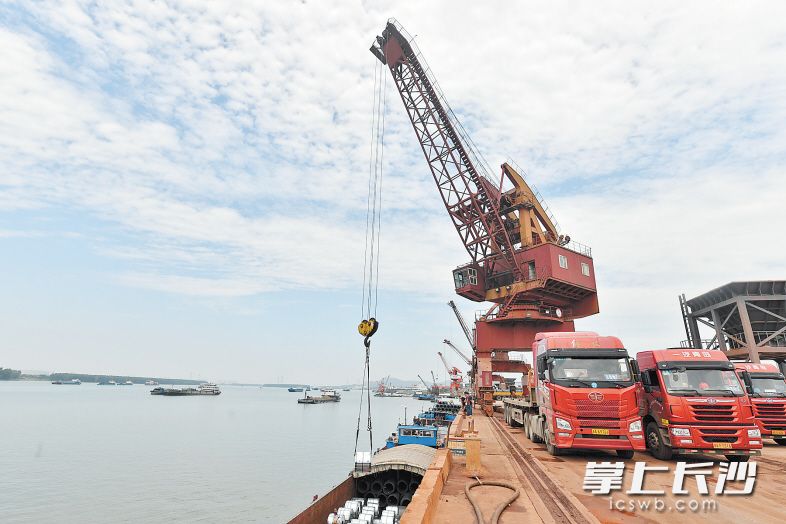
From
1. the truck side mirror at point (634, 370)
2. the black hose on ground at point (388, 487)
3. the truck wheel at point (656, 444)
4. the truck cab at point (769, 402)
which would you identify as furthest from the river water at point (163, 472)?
the truck cab at point (769, 402)

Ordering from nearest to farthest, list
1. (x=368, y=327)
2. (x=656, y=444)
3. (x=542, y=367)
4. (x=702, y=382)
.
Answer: (x=702, y=382) → (x=656, y=444) → (x=542, y=367) → (x=368, y=327)

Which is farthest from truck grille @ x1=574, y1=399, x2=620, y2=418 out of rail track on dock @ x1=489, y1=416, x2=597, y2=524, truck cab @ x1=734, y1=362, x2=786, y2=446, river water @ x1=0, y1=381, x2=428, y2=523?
river water @ x1=0, y1=381, x2=428, y2=523

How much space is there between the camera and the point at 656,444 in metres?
12.7

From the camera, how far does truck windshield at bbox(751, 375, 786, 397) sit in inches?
639

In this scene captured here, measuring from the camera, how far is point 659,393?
12469 millimetres

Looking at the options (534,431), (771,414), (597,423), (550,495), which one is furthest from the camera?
(771,414)

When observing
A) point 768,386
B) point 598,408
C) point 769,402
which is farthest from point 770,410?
point 598,408

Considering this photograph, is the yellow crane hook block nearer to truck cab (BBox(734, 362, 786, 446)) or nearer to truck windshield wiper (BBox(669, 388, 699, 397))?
truck windshield wiper (BBox(669, 388, 699, 397))

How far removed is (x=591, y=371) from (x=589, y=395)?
0.86m

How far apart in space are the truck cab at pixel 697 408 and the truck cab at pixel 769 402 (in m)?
5.25

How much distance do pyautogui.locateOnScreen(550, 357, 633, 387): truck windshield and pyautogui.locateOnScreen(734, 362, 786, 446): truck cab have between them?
7727 millimetres

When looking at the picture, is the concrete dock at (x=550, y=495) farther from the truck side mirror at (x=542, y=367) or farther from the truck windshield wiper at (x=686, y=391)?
the truck side mirror at (x=542, y=367)

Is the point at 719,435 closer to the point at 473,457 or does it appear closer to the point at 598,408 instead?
the point at 598,408

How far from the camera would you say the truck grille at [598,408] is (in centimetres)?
1134
